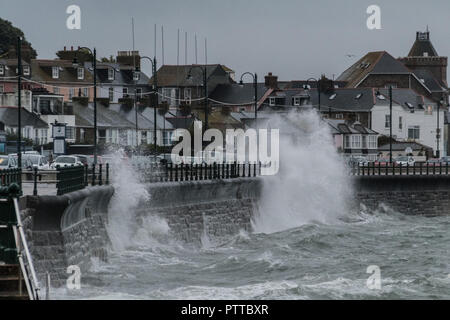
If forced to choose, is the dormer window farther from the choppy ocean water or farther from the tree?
the choppy ocean water

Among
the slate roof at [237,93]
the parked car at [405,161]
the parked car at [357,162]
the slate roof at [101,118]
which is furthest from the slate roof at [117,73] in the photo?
the parked car at [357,162]

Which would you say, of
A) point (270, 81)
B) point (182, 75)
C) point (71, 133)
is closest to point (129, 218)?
point (71, 133)

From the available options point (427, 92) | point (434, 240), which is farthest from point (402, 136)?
point (434, 240)

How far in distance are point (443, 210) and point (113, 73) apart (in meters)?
49.0

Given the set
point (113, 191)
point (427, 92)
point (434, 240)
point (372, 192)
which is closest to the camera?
point (113, 191)

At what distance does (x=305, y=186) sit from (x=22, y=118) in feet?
91.7

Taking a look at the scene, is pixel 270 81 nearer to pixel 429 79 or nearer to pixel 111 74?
pixel 111 74

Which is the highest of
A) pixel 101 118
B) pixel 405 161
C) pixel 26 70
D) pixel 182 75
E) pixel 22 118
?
pixel 182 75

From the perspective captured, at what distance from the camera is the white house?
109 m

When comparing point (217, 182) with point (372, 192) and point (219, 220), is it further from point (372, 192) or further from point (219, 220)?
point (372, 192)

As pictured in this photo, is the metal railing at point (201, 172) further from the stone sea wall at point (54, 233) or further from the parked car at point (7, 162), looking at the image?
the stone sea wall at point (54, 233)

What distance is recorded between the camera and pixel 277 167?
5338 cm

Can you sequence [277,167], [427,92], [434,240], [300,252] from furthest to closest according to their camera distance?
[427,92] → [277,167] → [434,240] → [300,252]

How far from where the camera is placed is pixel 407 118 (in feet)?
370
